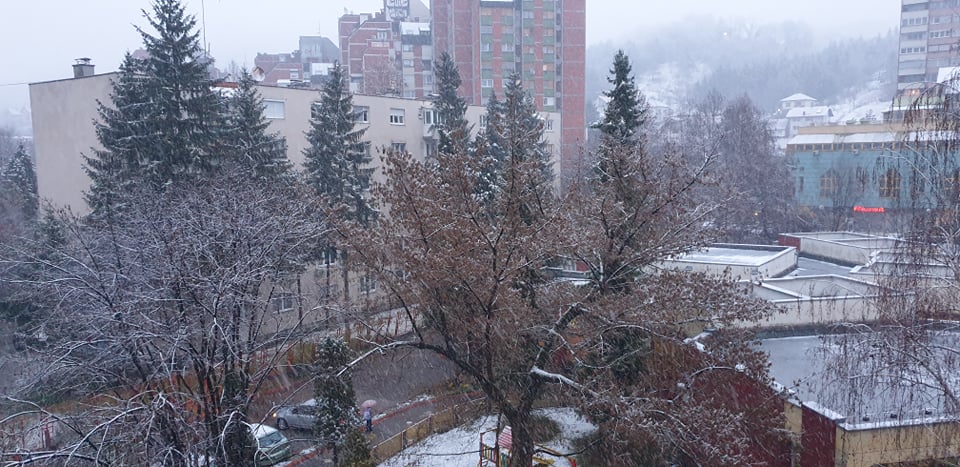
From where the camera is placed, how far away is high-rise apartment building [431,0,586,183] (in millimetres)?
57281

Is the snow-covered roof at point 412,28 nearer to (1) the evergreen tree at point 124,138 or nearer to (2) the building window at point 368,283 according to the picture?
(1) the evergreen tree at point 124,138

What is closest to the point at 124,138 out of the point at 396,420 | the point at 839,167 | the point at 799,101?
the point at 396,420

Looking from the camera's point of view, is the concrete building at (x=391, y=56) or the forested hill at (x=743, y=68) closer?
the concrete building at (x=391, y=56)

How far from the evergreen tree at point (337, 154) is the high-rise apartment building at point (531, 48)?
3550 cm

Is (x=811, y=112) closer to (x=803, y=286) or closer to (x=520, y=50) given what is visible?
(x=520, y=50)

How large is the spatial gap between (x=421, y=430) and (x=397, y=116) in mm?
19579

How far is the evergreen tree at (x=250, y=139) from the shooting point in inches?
Result: 749

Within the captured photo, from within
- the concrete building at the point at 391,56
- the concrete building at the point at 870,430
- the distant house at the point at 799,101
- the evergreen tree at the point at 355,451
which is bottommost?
the evergreen tree at the point at 355,451

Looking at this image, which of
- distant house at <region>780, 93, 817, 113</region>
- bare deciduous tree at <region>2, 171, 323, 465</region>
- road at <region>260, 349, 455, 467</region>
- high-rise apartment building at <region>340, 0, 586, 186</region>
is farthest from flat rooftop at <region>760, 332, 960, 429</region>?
distant house at <region>780, 93, 817, 113</region>

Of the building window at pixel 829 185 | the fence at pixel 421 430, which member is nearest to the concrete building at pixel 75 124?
the fence at pixel 421 430

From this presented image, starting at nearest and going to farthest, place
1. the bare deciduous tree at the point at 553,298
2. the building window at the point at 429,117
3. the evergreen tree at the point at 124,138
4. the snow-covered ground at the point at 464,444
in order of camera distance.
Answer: the bare deciduous tree at the point at 553,298
the snow-covered ground at the point at 464,444
the evergreen tree at the point at 124,138
the building window at the point at 429,117

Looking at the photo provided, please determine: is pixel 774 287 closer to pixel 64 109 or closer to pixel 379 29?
pixel 64 109

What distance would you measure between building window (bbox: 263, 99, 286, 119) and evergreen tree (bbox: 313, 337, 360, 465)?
556 inches

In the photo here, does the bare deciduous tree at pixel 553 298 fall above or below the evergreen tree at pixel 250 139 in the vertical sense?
below
